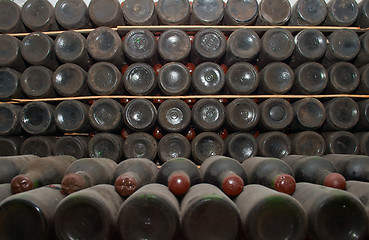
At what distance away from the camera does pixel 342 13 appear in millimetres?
3504

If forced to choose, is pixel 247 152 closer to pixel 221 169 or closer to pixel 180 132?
pixel 180 132

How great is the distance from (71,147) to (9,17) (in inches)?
72.4

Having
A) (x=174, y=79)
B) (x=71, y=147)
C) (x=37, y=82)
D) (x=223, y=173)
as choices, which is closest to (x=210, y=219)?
(x=223, y=173)

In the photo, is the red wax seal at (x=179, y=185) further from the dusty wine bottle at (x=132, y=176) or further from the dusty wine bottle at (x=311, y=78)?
the dusty wine bottle at (x=311, y=78)

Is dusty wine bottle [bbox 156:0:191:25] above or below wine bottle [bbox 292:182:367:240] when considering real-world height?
above

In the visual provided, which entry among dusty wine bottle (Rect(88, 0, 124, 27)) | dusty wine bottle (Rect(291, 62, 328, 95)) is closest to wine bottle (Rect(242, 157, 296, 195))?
dusty wine bottle (Rect(291, 62, 328, 95))

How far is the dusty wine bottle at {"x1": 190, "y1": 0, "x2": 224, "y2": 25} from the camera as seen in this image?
347 cm

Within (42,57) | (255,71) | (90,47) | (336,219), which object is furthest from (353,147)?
(42,57)

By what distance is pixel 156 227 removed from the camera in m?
1.65

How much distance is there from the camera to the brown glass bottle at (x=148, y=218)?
163cm

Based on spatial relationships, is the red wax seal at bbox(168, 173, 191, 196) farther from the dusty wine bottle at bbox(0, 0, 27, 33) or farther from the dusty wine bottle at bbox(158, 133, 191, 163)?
the dusty wine bottle at bbox(0, 0, 27, 33)

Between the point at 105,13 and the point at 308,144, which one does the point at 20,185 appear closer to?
the point at 105,13

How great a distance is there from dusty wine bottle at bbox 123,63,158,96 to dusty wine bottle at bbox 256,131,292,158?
56.5 inches

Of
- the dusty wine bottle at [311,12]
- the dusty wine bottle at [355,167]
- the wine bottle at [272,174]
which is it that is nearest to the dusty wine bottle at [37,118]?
the wine bottle at [272,174]
